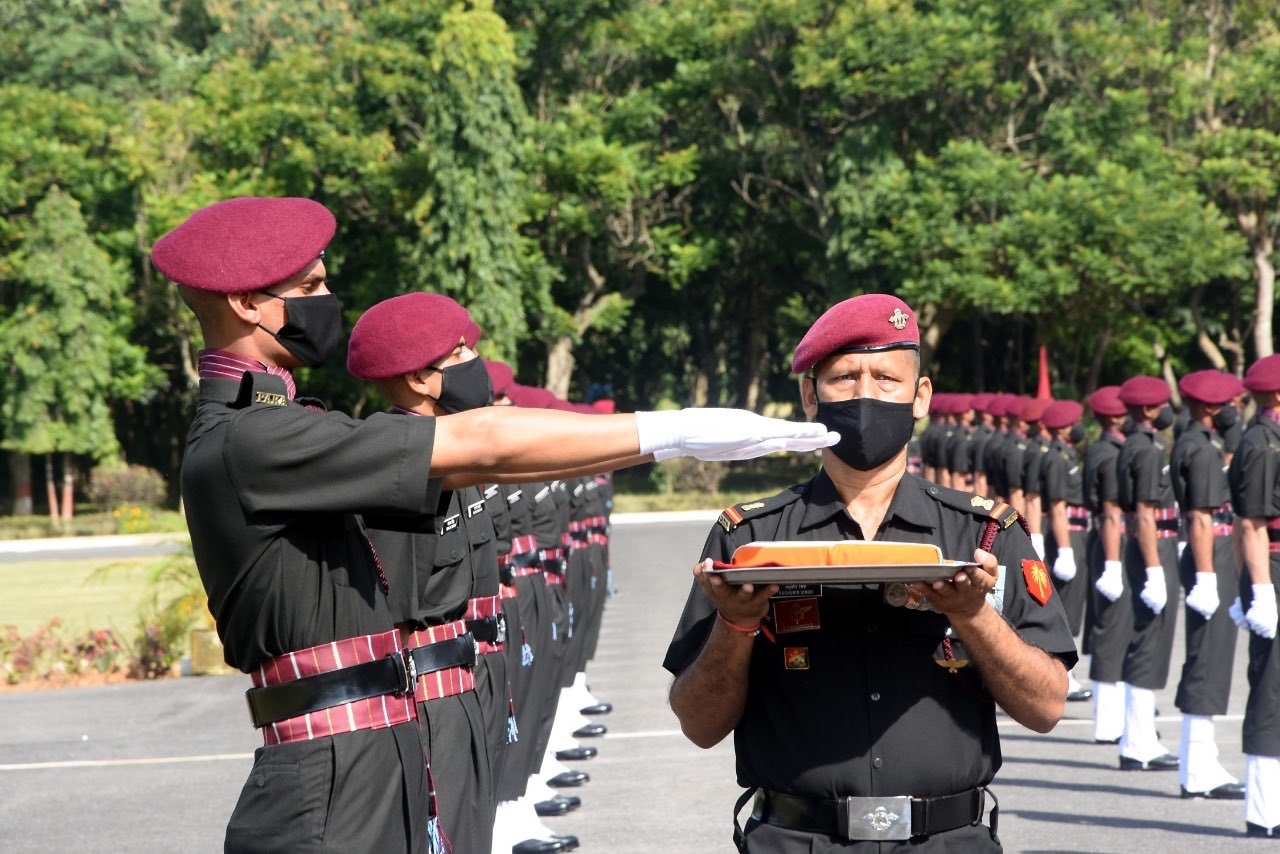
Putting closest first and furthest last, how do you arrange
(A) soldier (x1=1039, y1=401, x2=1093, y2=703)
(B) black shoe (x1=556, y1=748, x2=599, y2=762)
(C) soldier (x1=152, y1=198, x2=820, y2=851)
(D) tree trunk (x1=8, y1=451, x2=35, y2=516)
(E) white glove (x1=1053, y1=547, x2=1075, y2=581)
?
(C) soldier (x1=152, y1=198, x2=820, y2=851) → (B) black shoe (x1=556, y1=748, x2=599, y2=762) → (E) white glove (x1=1053, y1=547, x2=1075, y2=581) → (A) soldier (x1=1039, y1=401, x2=1093, y2=703) → (D) tree trunk (x1=8, y1=451, x2=35, y2=516)

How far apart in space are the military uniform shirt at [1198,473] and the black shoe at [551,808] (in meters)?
3.88

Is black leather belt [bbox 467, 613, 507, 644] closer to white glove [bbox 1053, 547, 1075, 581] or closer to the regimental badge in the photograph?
the regimental badge

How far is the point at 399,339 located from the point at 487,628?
1.31 m

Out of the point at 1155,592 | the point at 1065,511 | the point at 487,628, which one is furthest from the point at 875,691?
the point at 1065,511

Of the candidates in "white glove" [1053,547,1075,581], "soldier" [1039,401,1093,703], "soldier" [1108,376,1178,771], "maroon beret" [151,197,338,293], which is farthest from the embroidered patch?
"white glove" [1053,547,1075,581]

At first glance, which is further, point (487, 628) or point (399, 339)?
point (487, 628)

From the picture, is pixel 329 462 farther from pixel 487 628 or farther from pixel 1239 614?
pixel 1239 614

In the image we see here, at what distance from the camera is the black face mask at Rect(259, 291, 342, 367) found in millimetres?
3648

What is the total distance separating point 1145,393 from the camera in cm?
1184

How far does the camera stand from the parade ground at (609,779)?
870cm

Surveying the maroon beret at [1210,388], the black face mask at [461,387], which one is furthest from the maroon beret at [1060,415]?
the black face mask at [461,387]

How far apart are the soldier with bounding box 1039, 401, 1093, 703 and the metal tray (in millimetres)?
11320

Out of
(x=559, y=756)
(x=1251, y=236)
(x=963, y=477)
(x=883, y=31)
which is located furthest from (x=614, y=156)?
(x=559, y=756)

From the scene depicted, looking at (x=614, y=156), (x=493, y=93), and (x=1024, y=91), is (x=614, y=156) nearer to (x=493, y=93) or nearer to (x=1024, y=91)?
(x=493, y=93)
